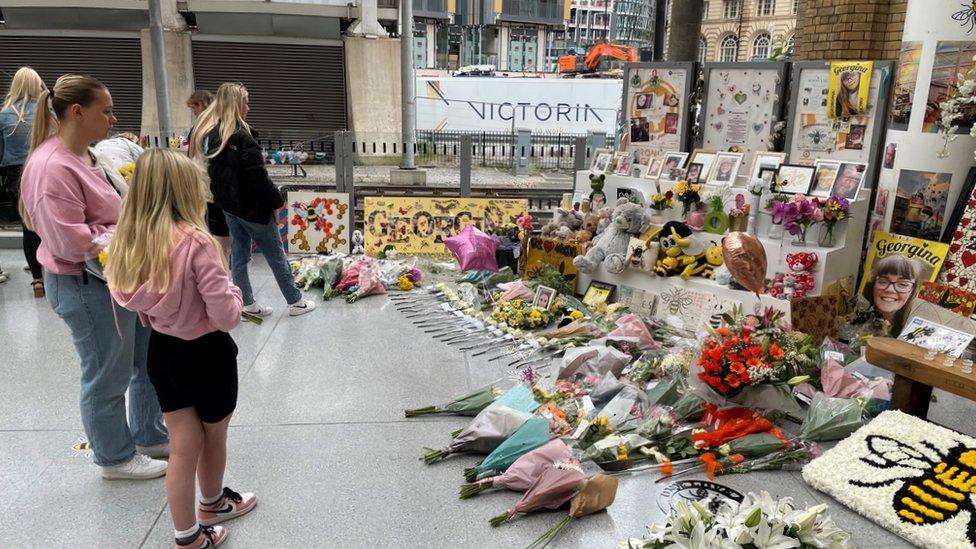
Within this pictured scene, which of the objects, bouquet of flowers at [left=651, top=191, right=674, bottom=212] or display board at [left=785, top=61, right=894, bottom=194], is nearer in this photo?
display board at [left=785, top=61, right=894, bottom=194]

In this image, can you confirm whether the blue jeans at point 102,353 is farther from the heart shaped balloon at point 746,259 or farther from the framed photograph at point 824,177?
the framed photograph at point 824,177

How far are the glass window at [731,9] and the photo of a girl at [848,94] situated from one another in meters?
52.1

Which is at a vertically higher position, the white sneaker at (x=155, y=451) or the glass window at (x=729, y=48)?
the glass window at (x=729, y=48)

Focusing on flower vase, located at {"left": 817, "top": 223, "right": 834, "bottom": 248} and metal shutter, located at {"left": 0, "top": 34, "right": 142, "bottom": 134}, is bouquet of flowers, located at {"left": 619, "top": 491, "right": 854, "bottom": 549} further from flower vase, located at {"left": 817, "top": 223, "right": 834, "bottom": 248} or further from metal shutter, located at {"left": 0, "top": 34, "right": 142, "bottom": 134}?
metal shutter, located at {"left": 0, "top": 34, "right": 142, "bottom": 134}

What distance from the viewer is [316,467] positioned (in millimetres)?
3334

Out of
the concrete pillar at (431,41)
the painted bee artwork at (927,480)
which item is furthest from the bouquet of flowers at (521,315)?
the concrete pillar at (431,41)

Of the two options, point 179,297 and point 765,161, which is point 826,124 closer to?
point 765,161

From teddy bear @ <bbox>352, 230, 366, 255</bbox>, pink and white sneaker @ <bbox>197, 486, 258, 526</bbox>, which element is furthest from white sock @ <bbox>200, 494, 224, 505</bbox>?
teddy bear @ <bbox>352, 230, 366, 255</bbox>

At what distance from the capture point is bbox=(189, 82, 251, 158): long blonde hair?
4883 millimetres

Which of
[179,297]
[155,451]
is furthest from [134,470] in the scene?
[179,297]

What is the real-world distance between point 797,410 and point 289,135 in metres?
10.1

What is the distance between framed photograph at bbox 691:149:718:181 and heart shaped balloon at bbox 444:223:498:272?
2.06 metres

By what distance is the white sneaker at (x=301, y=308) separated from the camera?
18.5ft

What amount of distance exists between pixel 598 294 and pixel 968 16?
329 cm
